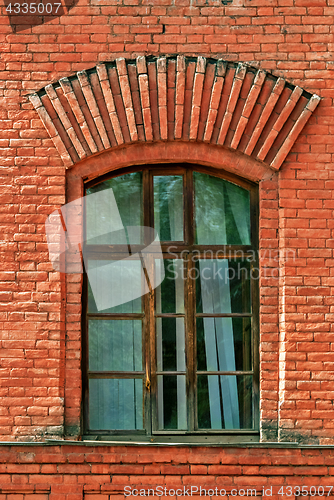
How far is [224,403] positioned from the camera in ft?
11.2

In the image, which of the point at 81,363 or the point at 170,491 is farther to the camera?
the point at 81,363

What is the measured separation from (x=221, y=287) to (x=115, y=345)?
91cm

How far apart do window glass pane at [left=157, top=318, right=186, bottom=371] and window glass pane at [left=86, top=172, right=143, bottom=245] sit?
0.68m

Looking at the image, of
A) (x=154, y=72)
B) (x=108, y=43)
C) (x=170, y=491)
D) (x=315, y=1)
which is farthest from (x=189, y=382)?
(x=315, y=1)

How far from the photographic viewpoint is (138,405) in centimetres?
343

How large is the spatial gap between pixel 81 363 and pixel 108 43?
7.70 feet

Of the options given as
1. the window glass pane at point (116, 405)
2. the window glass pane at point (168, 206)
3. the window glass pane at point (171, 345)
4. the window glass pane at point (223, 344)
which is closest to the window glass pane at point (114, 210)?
the window glass pane at point (168, 206)

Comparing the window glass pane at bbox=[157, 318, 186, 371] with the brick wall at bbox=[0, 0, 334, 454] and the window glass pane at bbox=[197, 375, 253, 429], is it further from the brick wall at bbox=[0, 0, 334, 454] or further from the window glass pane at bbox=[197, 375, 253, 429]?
the brick wall at bbox=[0, 0, 334, 454]

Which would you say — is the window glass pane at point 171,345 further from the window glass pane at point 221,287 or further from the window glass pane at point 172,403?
the window glass pane at point 221,287

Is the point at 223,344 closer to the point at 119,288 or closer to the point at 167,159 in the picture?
the point at 119,288

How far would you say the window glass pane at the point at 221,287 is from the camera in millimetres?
3492

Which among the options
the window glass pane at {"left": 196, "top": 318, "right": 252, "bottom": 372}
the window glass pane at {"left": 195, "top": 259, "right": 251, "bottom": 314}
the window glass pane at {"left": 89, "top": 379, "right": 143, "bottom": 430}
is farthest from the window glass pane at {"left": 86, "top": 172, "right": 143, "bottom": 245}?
the window glass pane at {"left": 89, "top": 379, "right": 143, "bottom": 430}

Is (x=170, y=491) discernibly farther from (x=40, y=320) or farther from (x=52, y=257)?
(x=52, y=257)

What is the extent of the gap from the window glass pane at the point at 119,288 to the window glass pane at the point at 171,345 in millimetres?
244
